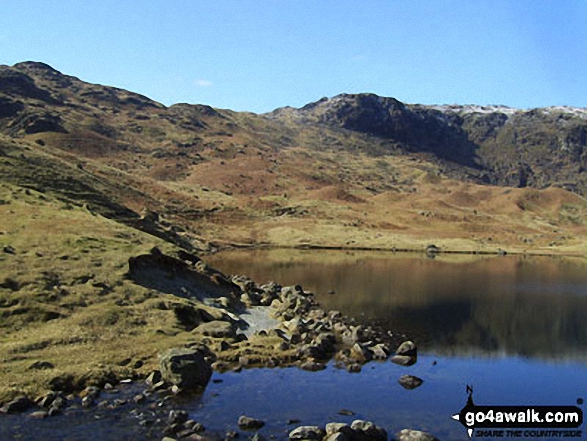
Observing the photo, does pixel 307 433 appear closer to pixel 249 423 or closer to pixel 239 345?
pixel 249 423

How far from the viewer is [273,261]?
118750 mm

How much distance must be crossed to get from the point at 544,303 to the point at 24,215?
73.0 m

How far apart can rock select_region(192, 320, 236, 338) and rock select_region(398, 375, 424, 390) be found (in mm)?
15892

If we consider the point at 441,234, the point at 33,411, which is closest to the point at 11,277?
the point at 33,411

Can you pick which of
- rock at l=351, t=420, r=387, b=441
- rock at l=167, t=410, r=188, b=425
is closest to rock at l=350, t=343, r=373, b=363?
rock at l=351, t=420, r=387, b=441

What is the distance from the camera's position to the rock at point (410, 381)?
3944cm

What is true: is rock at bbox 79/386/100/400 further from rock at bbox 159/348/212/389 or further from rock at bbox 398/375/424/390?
rock at bbox 398/375/424/390

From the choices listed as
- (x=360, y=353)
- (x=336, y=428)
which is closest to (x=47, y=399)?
(x=336, y=428)

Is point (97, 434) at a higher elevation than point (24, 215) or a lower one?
lower

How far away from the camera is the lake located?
3444 centimetres

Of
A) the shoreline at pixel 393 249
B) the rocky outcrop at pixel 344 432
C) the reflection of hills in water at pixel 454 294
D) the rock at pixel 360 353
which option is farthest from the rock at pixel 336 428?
the shoreline at pixel 393 249

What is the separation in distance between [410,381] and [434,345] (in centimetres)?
1408

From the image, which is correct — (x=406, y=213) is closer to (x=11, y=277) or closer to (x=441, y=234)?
(x=441, y=234)

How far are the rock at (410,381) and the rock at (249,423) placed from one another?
1314 centimetres
